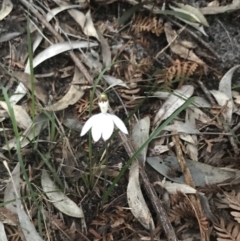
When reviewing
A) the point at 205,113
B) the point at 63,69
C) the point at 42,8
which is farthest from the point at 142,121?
the point at 42,8

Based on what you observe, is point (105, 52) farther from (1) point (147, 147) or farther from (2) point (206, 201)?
(2) point (206, 201)

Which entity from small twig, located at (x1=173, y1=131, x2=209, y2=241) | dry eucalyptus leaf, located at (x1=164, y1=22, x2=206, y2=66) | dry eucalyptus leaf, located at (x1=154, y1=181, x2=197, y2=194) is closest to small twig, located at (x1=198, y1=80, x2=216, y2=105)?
dry eucalyptus leaf, located at (x1=164, y1=22, x2=206, y2=66)

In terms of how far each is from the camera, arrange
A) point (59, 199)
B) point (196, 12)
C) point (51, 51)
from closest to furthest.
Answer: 1. point (59, 199)
2. point (51, 51)
3. point (196, 12)

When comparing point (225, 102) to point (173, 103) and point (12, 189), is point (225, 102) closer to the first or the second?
point (173, 103)

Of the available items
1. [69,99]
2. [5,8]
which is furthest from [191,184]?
[5,8]

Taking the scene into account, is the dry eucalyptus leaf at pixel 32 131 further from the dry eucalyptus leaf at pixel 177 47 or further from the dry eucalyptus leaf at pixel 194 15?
the dry eucalyptus leaf at pixel 194 15

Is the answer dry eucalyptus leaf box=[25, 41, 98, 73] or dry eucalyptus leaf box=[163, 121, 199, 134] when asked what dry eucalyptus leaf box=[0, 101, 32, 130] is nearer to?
dry eucalyptus leaf box=[25, 41, 98, 73]

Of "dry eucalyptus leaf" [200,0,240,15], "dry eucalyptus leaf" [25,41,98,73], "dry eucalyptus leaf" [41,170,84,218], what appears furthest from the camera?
"dry eucalyptus leaf" [200,0,240,15]
